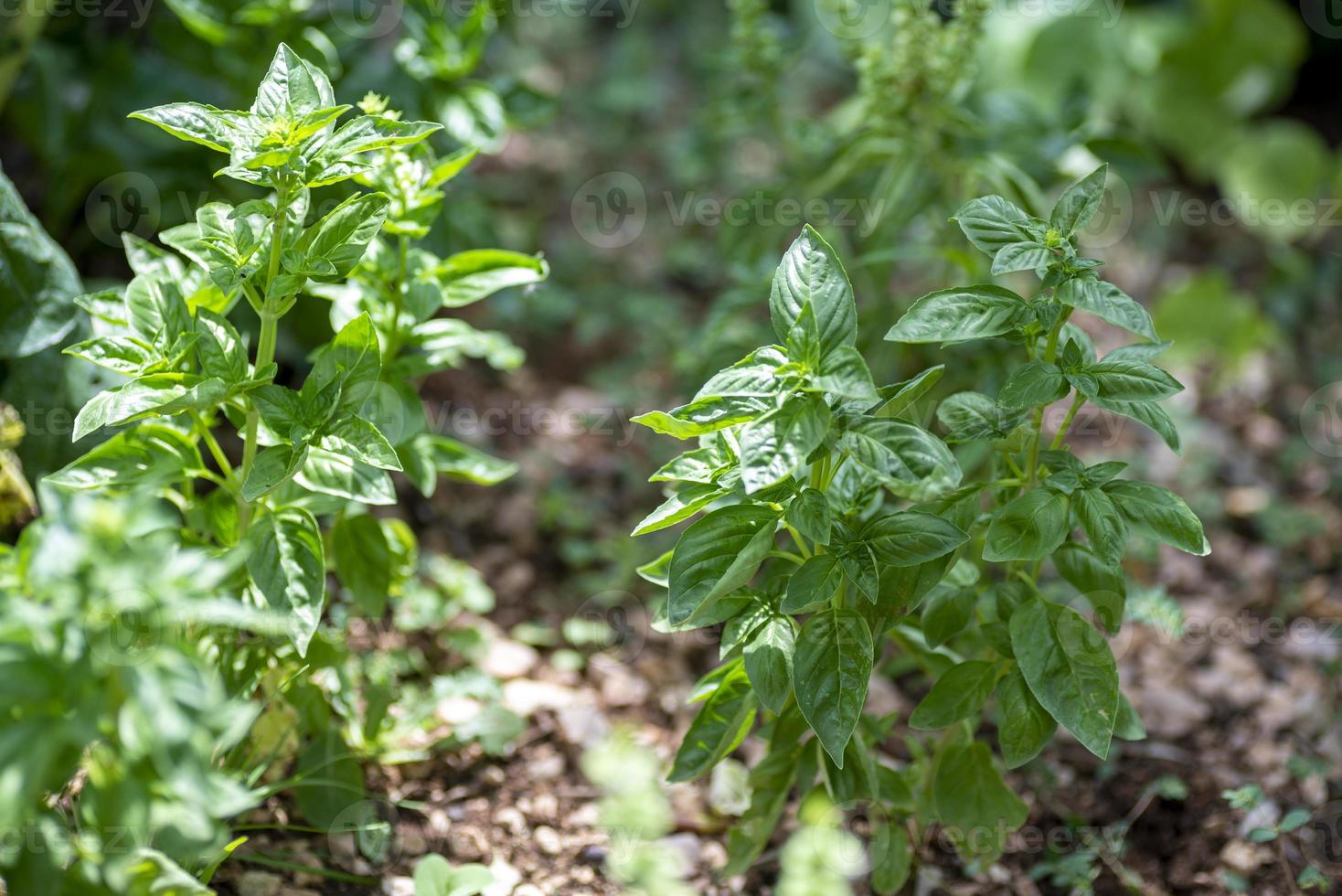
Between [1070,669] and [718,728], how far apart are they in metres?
0.45

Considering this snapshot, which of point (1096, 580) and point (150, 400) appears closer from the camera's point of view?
point (150, 400)

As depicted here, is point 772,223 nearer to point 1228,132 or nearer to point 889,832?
point 889,832

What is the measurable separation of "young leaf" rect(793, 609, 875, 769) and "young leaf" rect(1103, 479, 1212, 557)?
345 mm

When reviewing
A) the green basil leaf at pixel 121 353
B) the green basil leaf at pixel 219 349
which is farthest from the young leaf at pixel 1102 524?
the green basil leaf at pixel 121 353

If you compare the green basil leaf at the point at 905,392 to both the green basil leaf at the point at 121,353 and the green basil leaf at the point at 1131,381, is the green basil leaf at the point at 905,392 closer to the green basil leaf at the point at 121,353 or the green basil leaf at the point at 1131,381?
the green basil leaf at the point at 1131,381

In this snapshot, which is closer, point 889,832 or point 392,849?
point 889,832

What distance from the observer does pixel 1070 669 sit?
135cm

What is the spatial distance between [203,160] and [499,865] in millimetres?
1536

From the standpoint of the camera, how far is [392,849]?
1.68 metres

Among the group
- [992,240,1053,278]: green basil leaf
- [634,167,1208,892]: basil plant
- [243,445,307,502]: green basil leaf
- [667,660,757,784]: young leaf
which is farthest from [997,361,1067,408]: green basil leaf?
[243,445,307,502]: green basil leaf

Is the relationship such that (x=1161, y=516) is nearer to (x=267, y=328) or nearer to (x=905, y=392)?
(x=905, y=392)

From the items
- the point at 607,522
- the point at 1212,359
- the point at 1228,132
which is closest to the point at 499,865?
the point at 607,522

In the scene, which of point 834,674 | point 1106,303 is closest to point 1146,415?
point 1106,303

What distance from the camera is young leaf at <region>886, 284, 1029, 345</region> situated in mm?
1281
